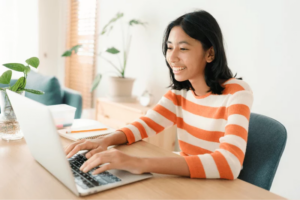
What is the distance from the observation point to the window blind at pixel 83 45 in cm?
353

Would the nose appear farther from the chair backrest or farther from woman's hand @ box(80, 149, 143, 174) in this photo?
woman's hand @ box(80, 149, 143, 174)

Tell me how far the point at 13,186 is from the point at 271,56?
5.41 feet

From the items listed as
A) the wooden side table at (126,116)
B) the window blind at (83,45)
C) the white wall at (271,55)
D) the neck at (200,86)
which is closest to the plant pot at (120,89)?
the wooden side table at (126,116)

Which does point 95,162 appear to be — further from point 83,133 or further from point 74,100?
point 74,100

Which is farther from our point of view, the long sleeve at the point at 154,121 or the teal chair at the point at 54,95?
the teal chair at the point at 54,95

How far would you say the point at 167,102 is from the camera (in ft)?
4.19

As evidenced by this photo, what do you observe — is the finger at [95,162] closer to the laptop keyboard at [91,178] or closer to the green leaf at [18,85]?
the laptop keyboard at [91,178]

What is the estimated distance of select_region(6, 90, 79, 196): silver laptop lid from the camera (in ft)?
1.98

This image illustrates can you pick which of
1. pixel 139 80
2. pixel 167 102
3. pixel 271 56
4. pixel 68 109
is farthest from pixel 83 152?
pixel 139 80

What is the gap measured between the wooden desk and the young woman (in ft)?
0.12

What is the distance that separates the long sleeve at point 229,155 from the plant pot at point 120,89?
1625mm

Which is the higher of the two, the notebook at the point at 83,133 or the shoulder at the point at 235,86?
the shoulder at the point at 235,86

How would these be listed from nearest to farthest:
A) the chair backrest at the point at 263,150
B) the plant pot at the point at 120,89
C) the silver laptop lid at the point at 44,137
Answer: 1. the silver laptop lid at the point at 44,137
2. the chair backrest at the point at 263,150
3. the plant pot at the point at 120,89

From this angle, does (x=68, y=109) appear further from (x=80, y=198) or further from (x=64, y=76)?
(x=64, y=76)
